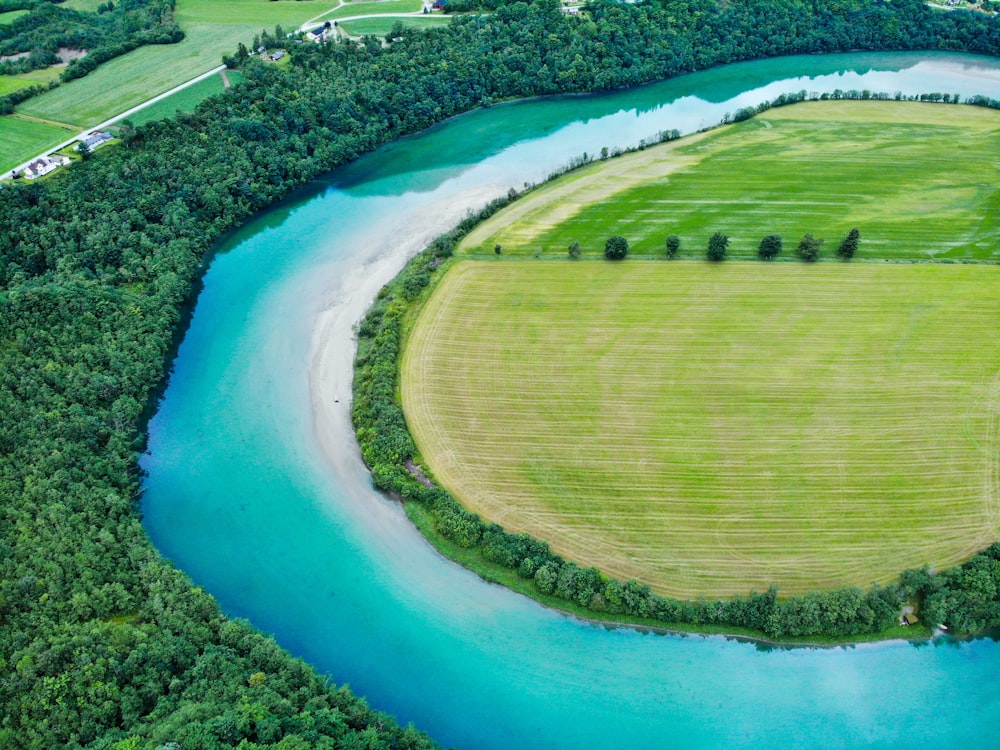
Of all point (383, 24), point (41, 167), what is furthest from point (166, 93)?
point (383, 24)

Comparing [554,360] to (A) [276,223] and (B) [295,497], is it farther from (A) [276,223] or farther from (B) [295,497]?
(A) [276,223]

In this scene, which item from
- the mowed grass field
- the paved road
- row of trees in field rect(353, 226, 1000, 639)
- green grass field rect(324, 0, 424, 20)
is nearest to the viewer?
row of trees in field rect(353, 226, 1000, 639)

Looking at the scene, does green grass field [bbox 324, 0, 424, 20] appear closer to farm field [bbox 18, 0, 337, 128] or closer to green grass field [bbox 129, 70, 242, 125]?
farm field [bbox 18, 0, 337, 128]

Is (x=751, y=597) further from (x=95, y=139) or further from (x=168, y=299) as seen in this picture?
(x=95, y=139)

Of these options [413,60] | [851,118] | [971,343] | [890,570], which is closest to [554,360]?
[890,570]

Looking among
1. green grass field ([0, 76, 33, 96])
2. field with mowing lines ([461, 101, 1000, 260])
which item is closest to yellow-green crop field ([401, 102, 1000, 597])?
field with mowing lines ([461, 101, 1000, 260])
